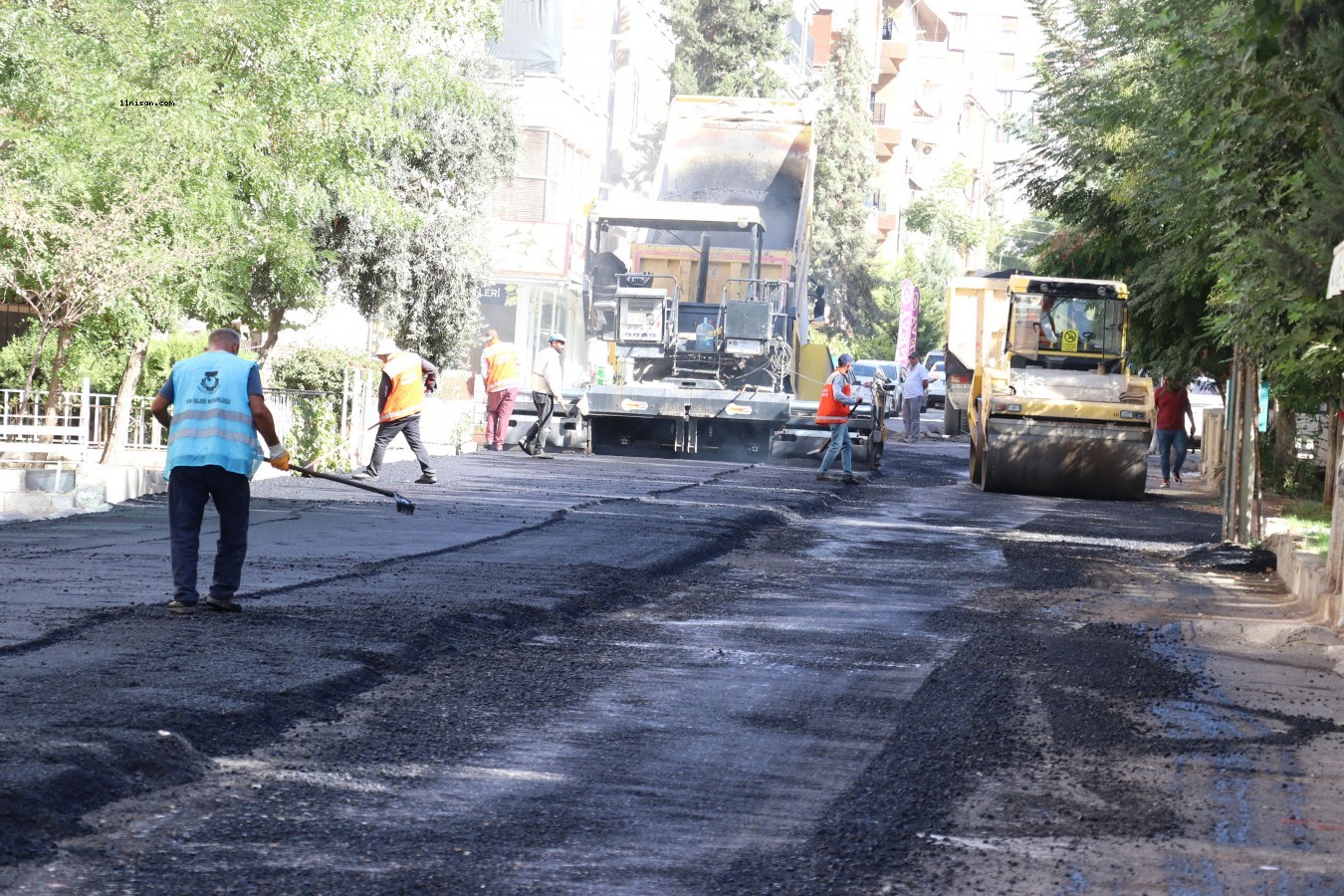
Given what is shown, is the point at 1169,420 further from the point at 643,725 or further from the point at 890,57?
the point at 890,57

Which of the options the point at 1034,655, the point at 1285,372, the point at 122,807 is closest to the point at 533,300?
the point at 1285,372

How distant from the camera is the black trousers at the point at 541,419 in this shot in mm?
24438

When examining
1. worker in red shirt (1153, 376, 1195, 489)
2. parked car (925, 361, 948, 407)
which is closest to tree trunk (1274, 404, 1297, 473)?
worker in red shirt (1153, 376, 1195, 489)

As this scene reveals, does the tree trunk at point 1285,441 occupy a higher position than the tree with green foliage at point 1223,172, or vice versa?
the tree with green foliage at point 1223,172

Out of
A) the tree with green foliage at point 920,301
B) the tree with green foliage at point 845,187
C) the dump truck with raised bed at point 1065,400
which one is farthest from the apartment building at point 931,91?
the dump truck with raised bed at point 1065,400

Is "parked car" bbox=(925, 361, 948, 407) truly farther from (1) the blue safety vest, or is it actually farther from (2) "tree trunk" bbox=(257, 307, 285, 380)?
(1) the blue safety vest

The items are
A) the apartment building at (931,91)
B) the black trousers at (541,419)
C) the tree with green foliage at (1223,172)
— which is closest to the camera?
the tree with green foliage at (1223,172)

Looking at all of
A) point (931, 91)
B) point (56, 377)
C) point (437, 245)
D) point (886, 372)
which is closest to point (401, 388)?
point (56, 377)

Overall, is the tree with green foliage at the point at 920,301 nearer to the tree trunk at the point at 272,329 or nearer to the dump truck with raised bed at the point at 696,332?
the dump truck with raised bed at the point at 696,332

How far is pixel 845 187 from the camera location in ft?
197

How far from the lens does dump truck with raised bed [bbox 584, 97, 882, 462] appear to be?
24578mm

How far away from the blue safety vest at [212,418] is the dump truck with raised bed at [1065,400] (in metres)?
13.7

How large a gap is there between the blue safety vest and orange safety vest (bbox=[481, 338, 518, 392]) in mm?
14771

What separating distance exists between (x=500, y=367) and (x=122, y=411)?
7092 mm
